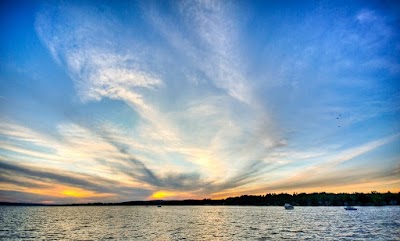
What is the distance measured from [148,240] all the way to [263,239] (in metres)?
24.4

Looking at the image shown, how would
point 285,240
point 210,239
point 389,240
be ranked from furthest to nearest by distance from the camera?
point 210,239, point 285,240, point 389,240

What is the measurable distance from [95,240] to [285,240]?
1582 inches

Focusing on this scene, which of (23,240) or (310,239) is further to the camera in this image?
(23,240)

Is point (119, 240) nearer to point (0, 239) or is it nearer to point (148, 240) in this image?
point (148, 240)

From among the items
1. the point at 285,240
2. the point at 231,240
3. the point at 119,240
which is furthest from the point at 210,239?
the point at 119,240

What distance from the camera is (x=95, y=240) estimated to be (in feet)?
181

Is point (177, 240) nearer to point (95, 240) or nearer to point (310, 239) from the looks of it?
point (95, 240)

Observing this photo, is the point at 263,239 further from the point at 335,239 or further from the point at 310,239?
the point at 335,239

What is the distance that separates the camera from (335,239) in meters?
51.5

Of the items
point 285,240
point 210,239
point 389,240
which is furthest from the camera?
point 210,239

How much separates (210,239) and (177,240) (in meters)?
7.10

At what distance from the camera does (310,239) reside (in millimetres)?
51594

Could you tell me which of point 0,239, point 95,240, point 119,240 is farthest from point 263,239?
point 0,239

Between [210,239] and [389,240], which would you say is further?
[210,239]
